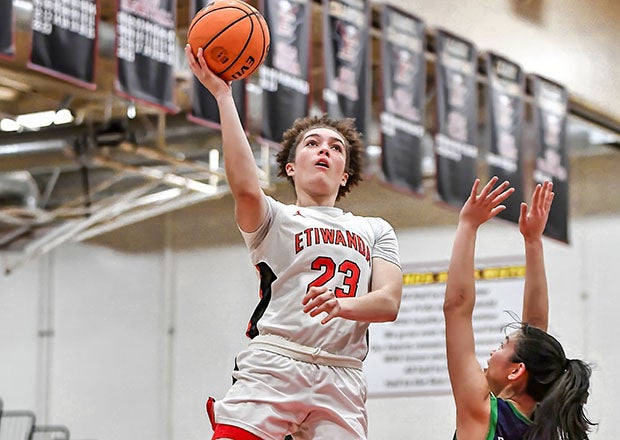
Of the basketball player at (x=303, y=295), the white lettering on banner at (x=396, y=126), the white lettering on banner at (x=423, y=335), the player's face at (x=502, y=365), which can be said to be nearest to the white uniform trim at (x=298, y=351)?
the basketball player at (x=303, y=295)

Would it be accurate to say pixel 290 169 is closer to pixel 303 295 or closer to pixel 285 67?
pixel 303 295

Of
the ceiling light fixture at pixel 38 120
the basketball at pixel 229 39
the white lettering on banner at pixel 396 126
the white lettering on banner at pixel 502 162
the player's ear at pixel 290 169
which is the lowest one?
the player's ear at pixel 290 169

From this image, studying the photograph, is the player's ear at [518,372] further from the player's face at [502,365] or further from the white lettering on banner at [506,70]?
the white lettering on banner at [506,70]

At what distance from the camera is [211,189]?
47.5 ft

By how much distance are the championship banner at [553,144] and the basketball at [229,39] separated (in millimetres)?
8050

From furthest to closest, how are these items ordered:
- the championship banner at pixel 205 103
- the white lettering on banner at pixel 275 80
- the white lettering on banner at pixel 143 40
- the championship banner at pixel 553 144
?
the championship banner at pixel 553 144 < the white lettering on banner at pixel 275 80 < the championship banner at pixel 205 103 < the white lettering on banner at pixel 143 40

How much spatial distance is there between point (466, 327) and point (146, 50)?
5.12 meters

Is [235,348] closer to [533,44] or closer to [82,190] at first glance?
[82,190]

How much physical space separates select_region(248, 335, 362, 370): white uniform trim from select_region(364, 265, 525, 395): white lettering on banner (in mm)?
11616

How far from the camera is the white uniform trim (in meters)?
4.44

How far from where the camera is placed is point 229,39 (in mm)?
4277

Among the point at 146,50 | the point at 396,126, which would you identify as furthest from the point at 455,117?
the point at 146,50

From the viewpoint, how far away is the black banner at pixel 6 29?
7.79 metres

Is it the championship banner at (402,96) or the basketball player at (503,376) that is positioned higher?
the championship banner at (402,96)
